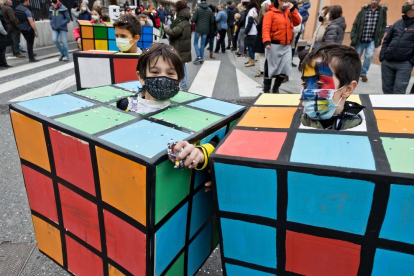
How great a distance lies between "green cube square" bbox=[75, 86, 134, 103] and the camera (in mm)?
1704

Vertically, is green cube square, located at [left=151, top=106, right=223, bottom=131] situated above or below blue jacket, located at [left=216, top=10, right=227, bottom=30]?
below

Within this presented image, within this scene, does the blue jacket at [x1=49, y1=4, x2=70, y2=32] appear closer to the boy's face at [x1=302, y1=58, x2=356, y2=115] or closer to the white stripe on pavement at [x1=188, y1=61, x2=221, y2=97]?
the white stripe on pavement at [x1=188, y1=61, x2=221, y2=97]

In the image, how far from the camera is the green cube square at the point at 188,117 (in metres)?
1.38

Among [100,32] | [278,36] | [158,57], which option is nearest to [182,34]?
[100,32]

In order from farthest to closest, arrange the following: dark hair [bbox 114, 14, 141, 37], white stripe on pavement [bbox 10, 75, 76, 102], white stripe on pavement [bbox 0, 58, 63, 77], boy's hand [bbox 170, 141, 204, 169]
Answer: white stripe on pavement [bbox 0, 58, 63, 77] < white stripe on pavement [bbox 10, 75, 76, 102] < dark hair [bbox 114, 14, 141, 37] < boy's hand [bbox 170, 141, 204, 169]

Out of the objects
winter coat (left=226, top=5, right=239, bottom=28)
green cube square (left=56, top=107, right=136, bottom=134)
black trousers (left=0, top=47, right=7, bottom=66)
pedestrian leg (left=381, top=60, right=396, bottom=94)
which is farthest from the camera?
winter coat (left=226, top=5, right=239, bottom=28)

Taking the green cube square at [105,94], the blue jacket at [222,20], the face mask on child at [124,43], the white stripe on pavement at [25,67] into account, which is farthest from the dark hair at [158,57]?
the blue jacket at [222,20]

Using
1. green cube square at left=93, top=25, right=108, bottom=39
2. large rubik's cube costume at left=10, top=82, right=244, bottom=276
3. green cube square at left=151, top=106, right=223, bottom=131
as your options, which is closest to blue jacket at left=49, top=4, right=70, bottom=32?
green cube square at left=93, top=25, right=108, bottom=39

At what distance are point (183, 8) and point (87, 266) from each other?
16.1ft

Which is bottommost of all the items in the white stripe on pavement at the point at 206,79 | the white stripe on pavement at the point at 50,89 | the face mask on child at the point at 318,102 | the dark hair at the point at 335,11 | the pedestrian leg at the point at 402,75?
the white stripe on pavement at the point at 50,89

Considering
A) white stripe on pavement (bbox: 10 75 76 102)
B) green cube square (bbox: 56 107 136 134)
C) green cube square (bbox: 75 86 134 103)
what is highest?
green cube square (bbox: 75 86 134 103)

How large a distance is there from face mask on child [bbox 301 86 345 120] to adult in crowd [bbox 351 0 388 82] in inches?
211

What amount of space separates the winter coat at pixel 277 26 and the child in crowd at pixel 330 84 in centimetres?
347

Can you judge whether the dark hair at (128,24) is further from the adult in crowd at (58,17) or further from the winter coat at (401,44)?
the adult in crowd at (58,17)
